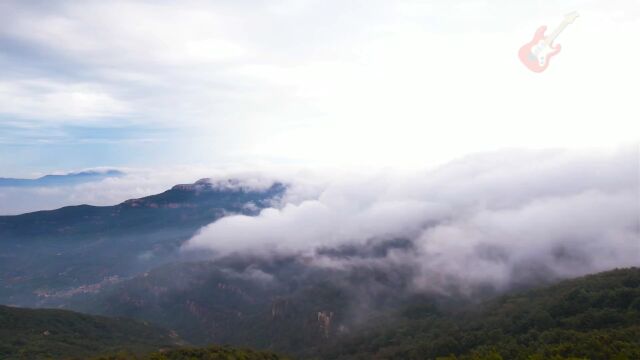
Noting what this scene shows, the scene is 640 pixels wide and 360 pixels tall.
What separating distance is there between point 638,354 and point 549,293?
350 feet

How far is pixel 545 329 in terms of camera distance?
140 metres

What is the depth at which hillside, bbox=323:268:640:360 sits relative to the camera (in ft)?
327

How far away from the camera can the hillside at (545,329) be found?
327 feet

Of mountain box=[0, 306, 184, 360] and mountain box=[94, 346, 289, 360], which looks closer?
mountain box=[94, 346, 289, 360]

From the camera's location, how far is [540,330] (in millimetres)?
140500

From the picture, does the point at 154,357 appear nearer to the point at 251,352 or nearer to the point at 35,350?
the point at 251,352

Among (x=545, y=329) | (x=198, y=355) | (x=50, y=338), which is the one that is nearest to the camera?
(x=198, y=355)

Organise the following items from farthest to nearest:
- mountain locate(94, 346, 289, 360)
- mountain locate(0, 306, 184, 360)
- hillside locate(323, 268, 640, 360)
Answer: mountain locate(0, 306, 184, 360), mountain locate(94, 346, 289, 360), hillside locate(323, 268, 640, 360)

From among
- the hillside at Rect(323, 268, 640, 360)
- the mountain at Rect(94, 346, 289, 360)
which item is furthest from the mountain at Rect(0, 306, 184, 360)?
the hillside at Rect(323, 268, 640, 360)

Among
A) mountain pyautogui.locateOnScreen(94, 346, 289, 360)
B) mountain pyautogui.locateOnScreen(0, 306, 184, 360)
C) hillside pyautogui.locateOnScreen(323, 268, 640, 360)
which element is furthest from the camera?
mountain pyautogui.locateOnScreen(0, 306, 184, 360)

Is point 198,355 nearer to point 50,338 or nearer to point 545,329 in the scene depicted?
point 50,338

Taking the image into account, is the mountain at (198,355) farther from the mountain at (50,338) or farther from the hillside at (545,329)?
the hillside at (545,329)

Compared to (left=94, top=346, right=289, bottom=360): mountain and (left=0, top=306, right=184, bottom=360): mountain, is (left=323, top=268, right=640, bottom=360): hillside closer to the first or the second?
(left=94, top=346, right=289, bottom=360): mountain

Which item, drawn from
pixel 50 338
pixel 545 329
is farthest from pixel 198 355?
pixel 545 329
